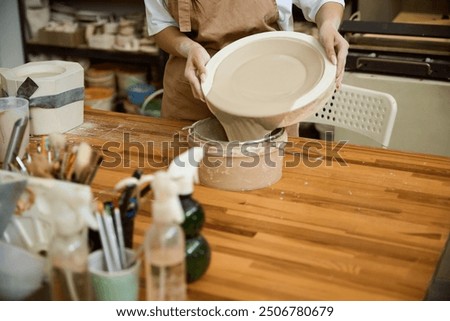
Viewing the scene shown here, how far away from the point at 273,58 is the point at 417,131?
1296mm

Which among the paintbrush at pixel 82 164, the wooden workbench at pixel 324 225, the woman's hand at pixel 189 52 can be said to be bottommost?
the wooden workbench at pixel 324 225

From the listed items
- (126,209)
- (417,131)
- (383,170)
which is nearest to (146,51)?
(417,131)

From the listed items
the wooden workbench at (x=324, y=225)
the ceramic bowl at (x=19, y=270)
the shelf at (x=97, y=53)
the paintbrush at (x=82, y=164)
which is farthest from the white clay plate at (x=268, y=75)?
the shelf at (x=97, y=53)

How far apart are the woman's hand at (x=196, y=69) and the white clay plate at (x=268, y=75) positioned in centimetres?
2

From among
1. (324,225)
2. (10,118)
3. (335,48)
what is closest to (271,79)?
(335,48)

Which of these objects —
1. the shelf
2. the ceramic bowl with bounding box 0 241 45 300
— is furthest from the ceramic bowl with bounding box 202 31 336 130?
the shelf

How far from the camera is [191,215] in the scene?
104 centimetres

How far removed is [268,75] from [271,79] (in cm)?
2

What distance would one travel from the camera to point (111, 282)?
986 millimetres

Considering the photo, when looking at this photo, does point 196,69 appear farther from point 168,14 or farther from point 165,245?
point 165,245

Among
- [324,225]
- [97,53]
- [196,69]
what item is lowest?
[97,53]

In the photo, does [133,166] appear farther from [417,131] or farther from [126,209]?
[417,131]

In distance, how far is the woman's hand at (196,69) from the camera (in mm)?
1552

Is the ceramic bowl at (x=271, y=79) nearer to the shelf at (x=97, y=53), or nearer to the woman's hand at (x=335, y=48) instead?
the woman's hand at (x=335, y=48)
